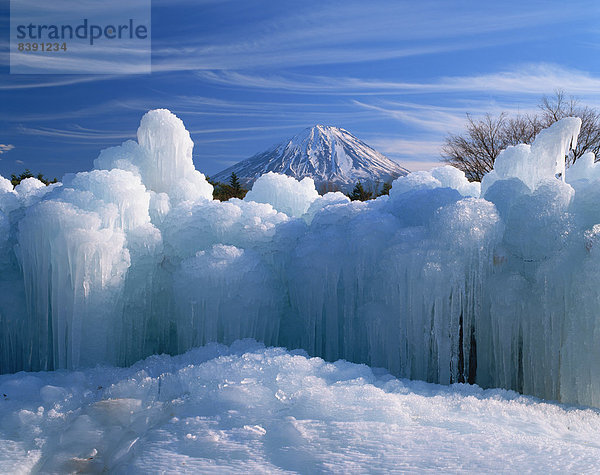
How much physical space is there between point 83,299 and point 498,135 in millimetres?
24365

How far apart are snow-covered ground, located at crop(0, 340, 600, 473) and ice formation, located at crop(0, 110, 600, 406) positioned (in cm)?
50

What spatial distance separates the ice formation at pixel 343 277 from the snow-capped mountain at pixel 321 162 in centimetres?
7470

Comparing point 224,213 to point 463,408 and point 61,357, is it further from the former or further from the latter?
point 463,408

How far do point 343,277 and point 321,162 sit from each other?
3932 inches

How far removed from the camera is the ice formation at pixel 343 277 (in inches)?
154

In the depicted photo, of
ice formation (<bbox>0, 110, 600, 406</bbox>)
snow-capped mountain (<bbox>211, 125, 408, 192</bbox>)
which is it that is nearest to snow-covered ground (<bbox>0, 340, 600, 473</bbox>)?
ice formation (<bbox>0, 110, 600, 406</bbox>)

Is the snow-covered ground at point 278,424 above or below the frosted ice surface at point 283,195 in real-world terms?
below

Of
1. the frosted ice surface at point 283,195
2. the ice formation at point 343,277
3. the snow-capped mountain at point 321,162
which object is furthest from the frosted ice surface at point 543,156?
the snow-capped mountain at point 321,162

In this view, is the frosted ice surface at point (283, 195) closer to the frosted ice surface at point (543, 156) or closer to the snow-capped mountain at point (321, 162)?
the frosted ice surface at point (543, 156)

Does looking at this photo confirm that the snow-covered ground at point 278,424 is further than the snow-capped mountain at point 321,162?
No

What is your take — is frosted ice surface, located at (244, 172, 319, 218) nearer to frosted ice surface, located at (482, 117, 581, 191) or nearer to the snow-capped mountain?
frosted ice surface, located at (482, 117, 581, 191)

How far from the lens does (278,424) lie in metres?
2.93

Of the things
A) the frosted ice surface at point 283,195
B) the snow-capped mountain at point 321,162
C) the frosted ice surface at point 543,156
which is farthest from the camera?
the snow-capped mountain at point 321,162

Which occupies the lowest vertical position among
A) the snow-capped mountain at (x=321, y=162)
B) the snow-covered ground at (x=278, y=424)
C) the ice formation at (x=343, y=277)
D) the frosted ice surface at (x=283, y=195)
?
the snow-covered ground at (x=278, y=424)
